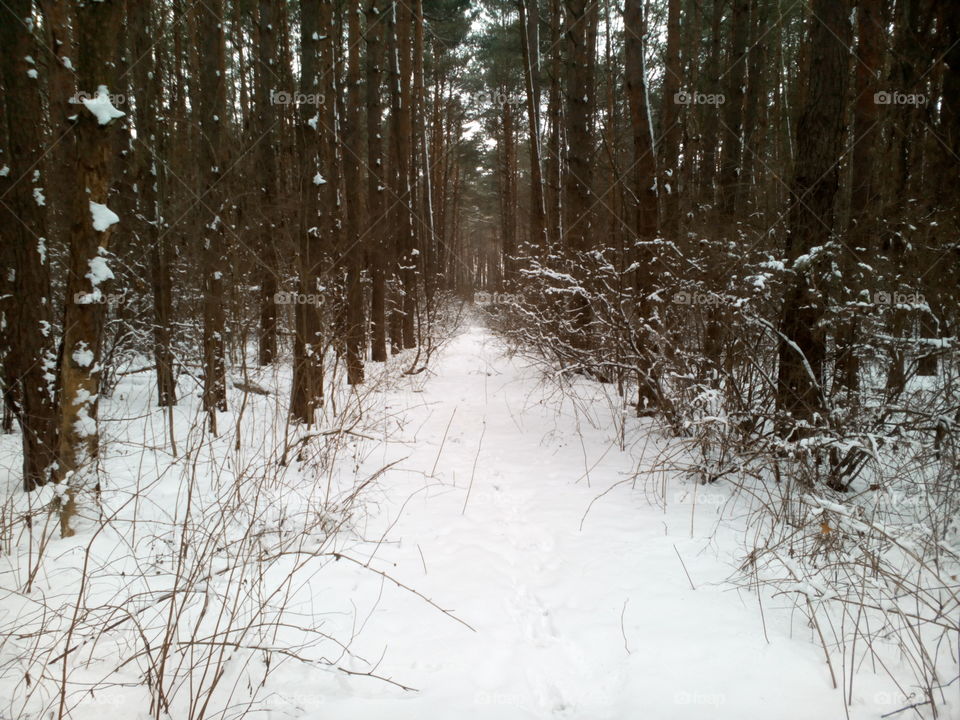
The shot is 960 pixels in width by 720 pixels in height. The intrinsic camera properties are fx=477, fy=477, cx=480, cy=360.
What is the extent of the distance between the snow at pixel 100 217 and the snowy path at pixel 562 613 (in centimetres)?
233

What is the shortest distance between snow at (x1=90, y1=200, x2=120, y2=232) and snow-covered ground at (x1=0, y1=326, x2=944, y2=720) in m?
1.27

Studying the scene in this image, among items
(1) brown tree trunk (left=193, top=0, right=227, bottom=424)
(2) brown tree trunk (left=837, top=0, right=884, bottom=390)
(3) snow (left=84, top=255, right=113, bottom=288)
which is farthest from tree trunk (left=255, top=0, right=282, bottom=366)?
(2) brown tree trunk (left=837, top=0, right=884, bottom=390)

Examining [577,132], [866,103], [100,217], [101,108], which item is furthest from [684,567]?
[577,132]

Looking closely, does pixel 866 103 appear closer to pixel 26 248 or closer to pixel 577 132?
→ pixel 577 132

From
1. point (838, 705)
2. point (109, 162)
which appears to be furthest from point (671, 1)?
point (838, 705)

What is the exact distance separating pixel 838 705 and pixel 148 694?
247cm

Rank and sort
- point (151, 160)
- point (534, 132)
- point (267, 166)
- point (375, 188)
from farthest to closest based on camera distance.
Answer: point (534, 132) → point (375, 188) → point (267, 166) → point (151, 160)

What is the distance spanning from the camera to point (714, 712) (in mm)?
1705

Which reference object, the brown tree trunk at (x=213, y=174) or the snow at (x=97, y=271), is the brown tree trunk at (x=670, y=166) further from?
the snow at (x=97, y=271)

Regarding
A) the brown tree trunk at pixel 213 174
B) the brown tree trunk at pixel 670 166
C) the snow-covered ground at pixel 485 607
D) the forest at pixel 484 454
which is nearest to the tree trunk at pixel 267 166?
the forest at pixel 484 454

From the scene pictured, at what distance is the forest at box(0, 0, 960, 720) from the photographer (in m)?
1.87

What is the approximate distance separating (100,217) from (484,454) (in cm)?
355

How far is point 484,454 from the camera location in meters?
4.86

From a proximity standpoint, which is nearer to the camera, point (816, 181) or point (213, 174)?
point (816, 181)
